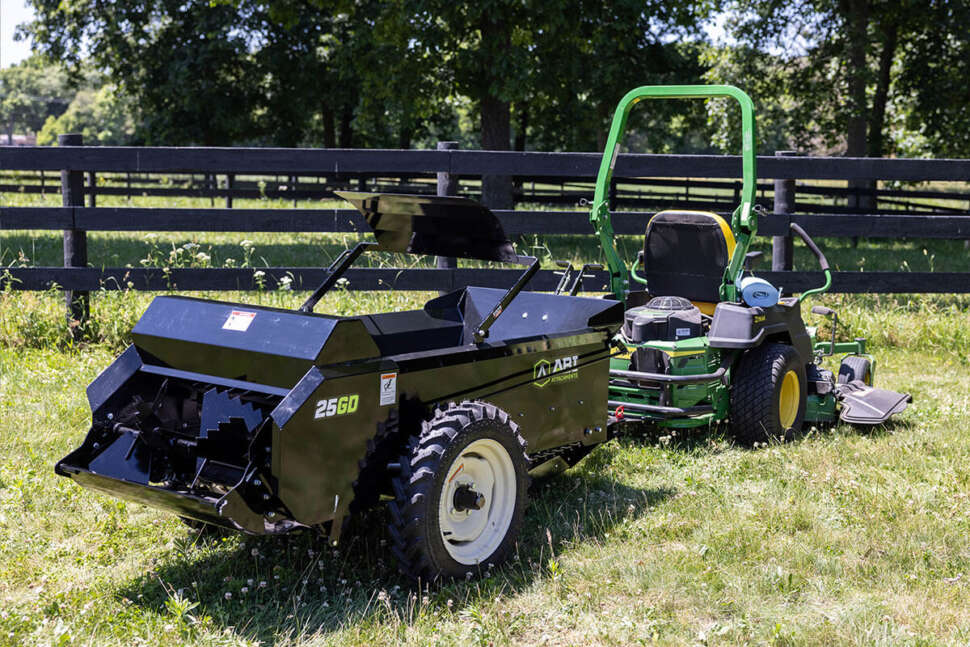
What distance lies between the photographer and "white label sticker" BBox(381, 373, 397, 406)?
3.37 m

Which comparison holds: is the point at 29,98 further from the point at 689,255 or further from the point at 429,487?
the point at 429,487

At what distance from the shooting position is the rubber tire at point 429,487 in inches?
130

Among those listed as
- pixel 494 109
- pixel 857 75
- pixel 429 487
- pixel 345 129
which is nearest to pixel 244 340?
pixel 429 487

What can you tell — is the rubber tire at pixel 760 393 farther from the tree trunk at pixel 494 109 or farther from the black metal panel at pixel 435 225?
the tree trunk at pixel 494 109

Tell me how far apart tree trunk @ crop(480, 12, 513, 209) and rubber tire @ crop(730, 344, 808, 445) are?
6401 millimetres

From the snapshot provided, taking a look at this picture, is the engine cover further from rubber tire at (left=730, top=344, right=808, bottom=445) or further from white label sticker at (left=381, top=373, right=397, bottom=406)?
white label sticker at (left=381, top=373, right=397, bottom=406)

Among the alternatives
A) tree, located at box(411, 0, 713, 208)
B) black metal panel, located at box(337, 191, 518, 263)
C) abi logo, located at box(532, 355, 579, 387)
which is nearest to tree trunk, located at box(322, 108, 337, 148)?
tree, located at box(411, 0, 713, 208)

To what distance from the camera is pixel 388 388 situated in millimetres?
3396

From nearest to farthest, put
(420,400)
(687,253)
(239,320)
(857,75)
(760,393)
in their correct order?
(420,400)
(239,320)
(760,393)
(687,253)
(857,75)

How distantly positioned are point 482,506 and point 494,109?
13.3 m

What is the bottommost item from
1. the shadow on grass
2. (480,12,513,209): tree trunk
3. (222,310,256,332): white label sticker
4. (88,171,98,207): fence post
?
the shadow on grass

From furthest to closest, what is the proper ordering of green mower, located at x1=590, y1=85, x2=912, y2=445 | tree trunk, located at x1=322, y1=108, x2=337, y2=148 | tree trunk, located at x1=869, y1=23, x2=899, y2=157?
tree trunk, located at x1=322, y1=108, x2=337, y2=148 → tree trunk, located at x1=869, y1=23, x2=899, y2=157 → green mower, located at x1=590, y1=85, x2=912, y2=445

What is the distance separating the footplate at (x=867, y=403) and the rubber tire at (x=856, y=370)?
69 millimetres

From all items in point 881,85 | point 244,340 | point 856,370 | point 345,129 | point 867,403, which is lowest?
point 867,403
